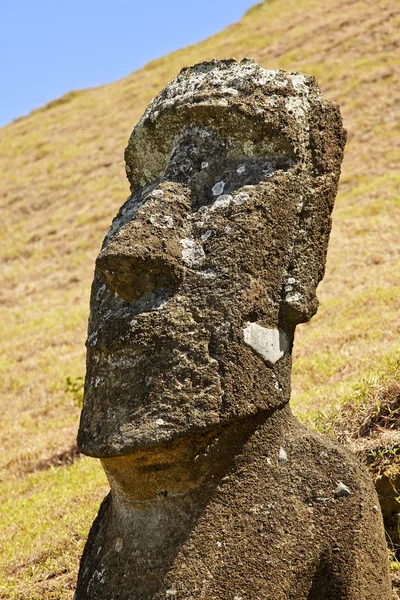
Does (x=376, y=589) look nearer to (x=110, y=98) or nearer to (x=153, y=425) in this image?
(x=153, y=425)

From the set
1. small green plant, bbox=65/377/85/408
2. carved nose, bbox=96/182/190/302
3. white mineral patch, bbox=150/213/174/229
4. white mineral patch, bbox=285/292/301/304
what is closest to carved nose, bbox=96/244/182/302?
carved nose, bbox=96/182/190/302

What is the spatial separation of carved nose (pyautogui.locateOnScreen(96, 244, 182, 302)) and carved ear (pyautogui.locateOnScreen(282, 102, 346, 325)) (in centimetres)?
42

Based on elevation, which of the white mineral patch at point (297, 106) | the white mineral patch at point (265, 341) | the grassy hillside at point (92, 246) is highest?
the white mineral patch at point (297, 106)

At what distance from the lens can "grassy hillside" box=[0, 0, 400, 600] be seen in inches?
217

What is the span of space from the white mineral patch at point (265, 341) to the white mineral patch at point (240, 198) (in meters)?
0.43

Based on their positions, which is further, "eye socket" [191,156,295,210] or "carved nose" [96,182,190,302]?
"eye socket" [191,156,295,210]

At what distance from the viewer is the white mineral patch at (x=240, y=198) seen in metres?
2.71

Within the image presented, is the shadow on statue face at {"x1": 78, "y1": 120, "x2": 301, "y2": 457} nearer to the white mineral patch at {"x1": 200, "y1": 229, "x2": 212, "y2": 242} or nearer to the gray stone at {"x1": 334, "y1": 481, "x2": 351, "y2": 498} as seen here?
the white mineral patch at {"x1": 200, "y1": 229, "x2": 212, "y2": 242}

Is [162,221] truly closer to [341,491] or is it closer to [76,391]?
[341,491]

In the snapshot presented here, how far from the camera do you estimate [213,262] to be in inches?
104

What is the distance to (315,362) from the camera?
7.26 m

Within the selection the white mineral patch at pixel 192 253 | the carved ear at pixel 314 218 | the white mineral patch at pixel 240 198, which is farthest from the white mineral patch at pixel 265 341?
the white mineral patch at pixel 240 198

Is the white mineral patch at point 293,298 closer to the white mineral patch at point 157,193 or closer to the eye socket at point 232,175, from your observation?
the eye socket at point 232,175

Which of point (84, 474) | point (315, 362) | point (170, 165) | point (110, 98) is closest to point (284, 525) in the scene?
point (170, 165)
